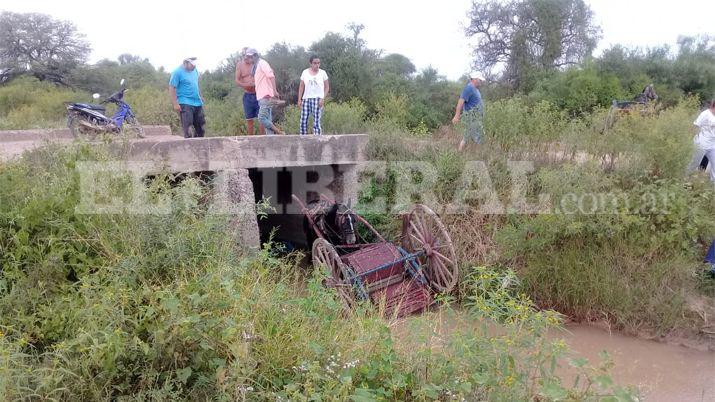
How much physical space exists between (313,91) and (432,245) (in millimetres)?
2991

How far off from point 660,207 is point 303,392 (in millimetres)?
5131

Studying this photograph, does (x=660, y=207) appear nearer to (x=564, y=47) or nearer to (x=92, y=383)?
(x=92, y=383)

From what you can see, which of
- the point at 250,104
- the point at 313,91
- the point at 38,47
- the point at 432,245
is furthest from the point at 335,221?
the point at 38,47

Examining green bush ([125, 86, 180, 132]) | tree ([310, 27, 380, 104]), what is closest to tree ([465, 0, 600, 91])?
→ tree ([310, 27, 380, 104])

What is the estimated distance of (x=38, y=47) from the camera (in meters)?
26.5

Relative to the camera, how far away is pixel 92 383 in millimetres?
3027

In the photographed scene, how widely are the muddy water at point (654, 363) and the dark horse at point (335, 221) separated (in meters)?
2.83

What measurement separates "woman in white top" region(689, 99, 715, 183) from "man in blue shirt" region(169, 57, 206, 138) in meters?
6.96

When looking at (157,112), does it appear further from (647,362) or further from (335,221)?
(647,362)

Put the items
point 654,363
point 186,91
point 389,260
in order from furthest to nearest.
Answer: point 186,91, point 389,260, point 654,363

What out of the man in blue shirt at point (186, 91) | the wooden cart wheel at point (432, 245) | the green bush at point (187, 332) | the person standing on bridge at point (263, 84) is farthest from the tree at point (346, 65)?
the green bush at point (187, 332)

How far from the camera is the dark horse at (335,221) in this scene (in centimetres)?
730

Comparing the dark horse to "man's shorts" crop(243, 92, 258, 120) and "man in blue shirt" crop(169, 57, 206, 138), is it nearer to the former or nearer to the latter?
"man's shorts" crop(243, 92, 258, 120)

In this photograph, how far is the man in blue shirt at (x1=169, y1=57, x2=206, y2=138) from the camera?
25.0ft
